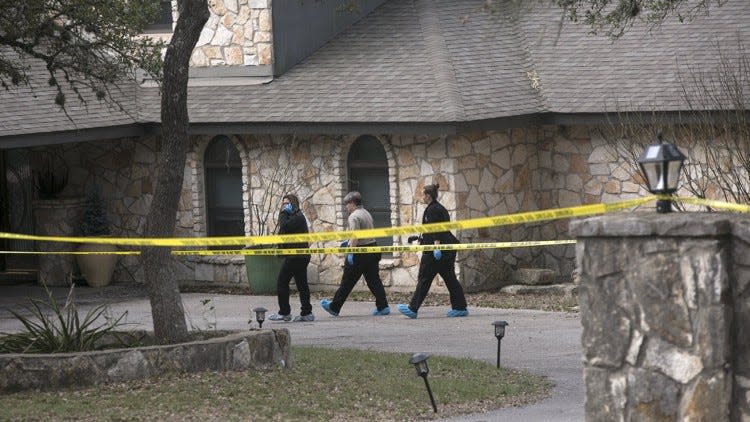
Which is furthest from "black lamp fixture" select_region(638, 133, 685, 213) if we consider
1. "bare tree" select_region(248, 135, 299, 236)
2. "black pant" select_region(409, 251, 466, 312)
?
"bare tree" select_region(248, 135, 299, 236)

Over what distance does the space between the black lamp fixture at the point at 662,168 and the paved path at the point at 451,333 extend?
3.71 meters

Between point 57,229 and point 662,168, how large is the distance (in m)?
17.5

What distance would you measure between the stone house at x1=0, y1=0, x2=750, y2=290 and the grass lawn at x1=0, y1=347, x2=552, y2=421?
7932mm

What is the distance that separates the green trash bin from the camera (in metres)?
23.0

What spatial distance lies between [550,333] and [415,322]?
221cm

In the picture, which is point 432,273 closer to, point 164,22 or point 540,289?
point 540,289

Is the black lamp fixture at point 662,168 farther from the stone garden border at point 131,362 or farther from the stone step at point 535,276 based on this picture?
the stone step at point 535,276

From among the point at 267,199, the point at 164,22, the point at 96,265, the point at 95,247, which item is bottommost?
the point at 96,265

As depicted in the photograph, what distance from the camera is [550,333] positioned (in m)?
17.5

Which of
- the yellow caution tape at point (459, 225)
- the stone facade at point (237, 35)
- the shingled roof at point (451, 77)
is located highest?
the stone facade at point (237, 35)

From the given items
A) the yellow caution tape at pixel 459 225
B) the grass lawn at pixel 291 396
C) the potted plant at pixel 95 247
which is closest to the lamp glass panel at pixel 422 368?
the grass lawn at pixel 291 396

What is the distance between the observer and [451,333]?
17.9 m

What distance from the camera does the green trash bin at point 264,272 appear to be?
905 inches

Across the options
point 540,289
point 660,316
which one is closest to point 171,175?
point 660,316
